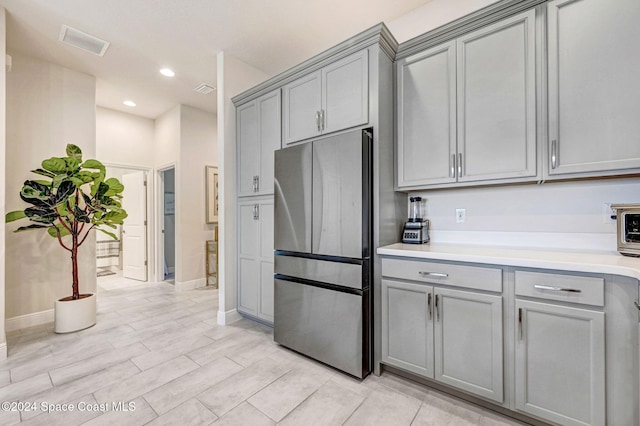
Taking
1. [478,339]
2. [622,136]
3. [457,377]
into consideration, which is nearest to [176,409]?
[457,377]

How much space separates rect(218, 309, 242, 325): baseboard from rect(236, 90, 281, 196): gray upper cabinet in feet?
4.39

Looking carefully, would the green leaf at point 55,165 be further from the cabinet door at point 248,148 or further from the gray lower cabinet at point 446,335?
the gray lower cabinet at point 446,335

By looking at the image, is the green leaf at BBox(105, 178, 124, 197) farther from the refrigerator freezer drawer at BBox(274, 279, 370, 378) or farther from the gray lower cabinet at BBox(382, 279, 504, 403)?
the gray lower cabinet at BBox(382, 279, 504, 403)

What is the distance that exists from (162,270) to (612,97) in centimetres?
604

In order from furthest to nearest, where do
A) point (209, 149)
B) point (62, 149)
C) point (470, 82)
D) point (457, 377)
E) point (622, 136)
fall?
point (209, 149), point (62, 149), point (470, 82), point (457, 377), point (622, 136)

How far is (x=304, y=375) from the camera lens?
2.09 meters

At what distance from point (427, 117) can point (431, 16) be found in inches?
43.8

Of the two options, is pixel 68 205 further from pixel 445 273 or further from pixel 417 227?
pixel 445 273

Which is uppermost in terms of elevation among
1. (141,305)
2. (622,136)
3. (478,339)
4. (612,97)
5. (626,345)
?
(612,97)

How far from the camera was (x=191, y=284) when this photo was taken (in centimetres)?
465

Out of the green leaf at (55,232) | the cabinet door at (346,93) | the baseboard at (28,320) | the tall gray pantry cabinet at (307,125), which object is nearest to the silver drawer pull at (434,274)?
the tall gray pantry cabinet at (307,125)

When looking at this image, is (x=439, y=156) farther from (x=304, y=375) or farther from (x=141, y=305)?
(x=141, y=305)

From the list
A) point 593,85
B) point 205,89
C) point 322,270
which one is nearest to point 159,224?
point 205,89

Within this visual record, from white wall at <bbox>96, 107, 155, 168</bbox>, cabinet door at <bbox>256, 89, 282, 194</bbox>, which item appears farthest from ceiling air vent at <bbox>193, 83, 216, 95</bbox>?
white wall at <bbox>96, 107, 155, 168</bbox>
